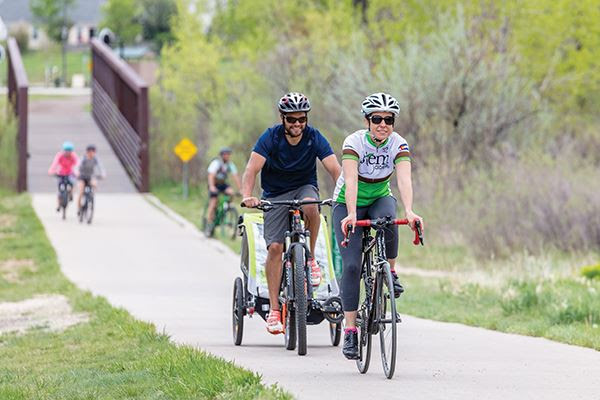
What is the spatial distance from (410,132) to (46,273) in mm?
13556

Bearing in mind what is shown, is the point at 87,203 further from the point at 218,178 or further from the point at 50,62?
the point at 50,62

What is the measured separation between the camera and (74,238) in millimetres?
26969

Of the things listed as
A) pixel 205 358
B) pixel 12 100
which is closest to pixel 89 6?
pixel 12 100

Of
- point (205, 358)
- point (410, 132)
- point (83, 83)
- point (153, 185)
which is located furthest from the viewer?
point (83, 83)

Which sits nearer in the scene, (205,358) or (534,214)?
(205,358)

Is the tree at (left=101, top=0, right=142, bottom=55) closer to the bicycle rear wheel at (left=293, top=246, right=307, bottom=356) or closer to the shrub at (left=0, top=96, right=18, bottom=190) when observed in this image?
the shrub at (left=0, top=96, right=18, bottom=190)

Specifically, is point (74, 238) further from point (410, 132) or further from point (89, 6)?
point (89, 6)

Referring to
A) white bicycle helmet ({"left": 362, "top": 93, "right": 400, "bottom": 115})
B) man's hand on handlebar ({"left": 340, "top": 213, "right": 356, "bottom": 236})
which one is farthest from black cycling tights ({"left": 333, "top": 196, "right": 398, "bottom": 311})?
white bicycle helmet ({"left": 362, "top": 93, "right": 400, "bottom": 115})

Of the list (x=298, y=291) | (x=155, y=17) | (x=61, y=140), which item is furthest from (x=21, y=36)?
(x=298, y=291)

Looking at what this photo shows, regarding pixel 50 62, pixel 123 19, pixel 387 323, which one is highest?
pixel 123 19

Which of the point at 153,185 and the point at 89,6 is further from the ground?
the point at 89,6

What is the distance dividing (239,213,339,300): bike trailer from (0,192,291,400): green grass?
33.8 inches

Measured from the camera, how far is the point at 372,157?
9.55m

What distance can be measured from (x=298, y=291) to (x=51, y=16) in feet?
323
